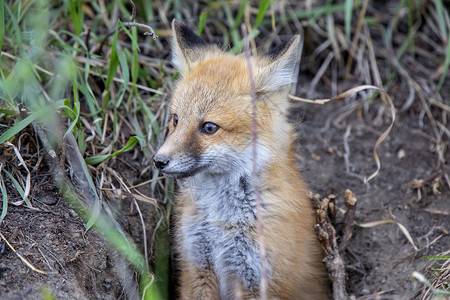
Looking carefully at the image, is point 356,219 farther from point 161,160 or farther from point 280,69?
point 161,160

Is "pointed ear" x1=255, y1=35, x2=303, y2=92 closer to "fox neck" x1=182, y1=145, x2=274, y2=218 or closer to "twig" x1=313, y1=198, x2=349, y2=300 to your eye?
"fox neck" x1=182, y1=145, x2=274, y2=218

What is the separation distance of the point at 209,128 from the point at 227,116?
0.15 m

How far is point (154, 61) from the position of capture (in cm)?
496

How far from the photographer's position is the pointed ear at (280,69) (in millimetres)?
3359

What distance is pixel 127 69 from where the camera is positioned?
13.9 ft

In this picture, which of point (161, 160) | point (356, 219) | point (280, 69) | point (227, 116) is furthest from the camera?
point (356, 219)

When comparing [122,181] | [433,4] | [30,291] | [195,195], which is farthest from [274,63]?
[433,4]

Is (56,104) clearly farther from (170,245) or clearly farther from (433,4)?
(433,4)

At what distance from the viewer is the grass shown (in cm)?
367

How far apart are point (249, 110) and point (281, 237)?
0.93 metres

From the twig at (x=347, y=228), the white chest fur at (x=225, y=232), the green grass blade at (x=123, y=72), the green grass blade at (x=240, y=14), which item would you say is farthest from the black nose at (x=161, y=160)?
the green grass blade at (x=240, y=14)

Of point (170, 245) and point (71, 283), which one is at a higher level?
point (71, 283)

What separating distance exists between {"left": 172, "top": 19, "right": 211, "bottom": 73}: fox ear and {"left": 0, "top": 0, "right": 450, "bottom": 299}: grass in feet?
1.37

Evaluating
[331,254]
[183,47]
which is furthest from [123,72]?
[331,254]
